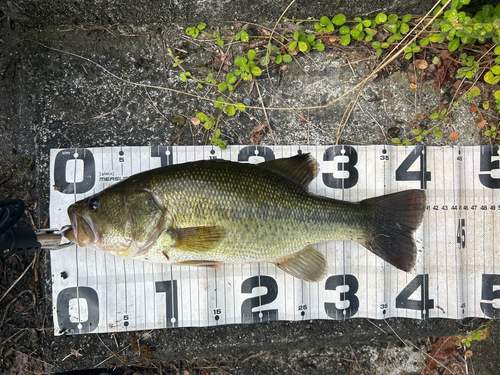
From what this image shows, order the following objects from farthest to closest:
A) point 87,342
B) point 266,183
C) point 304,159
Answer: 1. point 87,342
2. point 304,159
3. point 266,183

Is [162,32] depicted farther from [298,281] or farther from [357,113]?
[298,281]

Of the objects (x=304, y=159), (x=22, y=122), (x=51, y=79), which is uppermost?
(x=51, y=79)

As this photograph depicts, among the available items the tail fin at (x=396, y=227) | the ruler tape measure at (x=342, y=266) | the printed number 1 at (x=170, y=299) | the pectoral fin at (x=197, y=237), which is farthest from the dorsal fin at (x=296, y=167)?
the printed number 1 at (x=170, y=299)

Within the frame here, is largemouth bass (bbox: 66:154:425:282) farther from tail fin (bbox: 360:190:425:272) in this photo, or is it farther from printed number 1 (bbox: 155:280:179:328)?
printed number 1 (bbox: 155:280:179:328)

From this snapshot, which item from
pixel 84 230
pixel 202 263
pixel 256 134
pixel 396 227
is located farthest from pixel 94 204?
pixel 396 227

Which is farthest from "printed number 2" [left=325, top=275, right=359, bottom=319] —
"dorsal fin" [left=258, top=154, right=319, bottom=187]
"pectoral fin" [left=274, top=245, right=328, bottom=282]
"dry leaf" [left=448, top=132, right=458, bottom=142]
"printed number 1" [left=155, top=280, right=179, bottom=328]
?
"dry leaf" [left=448, top=132, right=458, bottom=142]

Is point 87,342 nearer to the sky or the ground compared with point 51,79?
nearer to the ground

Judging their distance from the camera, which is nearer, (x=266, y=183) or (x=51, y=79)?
(x=266, y=183)

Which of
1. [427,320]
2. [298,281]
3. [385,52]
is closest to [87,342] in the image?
[298,281]
